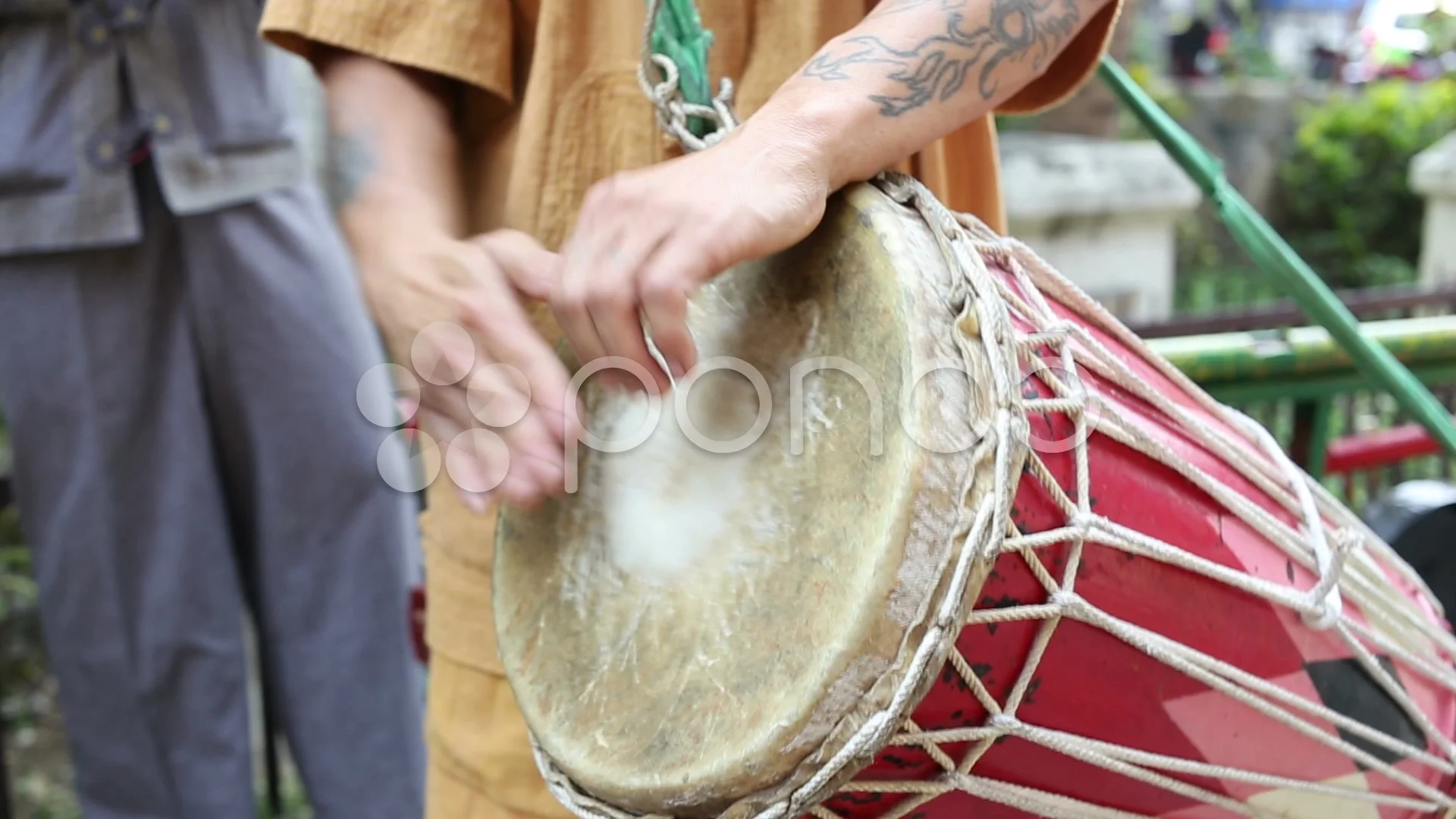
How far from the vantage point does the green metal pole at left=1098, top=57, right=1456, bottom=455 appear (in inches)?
43.1

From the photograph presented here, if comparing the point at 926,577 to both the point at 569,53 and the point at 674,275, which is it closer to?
the point at 674,275

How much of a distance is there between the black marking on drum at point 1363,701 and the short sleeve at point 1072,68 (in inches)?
17.4

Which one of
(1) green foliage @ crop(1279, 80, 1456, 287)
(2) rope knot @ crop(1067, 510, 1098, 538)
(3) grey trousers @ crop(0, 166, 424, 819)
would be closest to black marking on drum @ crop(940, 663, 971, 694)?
(2) rope knot @ crop(1067, 510, 1098, 538)

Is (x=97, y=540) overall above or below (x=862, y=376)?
below

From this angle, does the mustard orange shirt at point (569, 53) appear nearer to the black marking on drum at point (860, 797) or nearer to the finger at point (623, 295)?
the finger at point (623, 295)

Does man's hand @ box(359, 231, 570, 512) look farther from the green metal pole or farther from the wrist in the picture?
the green metal pole

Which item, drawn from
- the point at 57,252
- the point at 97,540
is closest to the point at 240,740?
the point at 97,540

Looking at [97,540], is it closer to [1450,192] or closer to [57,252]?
[57,252]

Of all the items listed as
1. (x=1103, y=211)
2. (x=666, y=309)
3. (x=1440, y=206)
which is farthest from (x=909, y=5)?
(x=1440, y=206)

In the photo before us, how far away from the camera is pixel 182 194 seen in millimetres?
1568

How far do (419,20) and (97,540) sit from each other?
1112 mm

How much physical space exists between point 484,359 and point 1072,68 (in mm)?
490

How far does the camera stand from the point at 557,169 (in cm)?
87

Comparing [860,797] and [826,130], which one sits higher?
[826,130]
